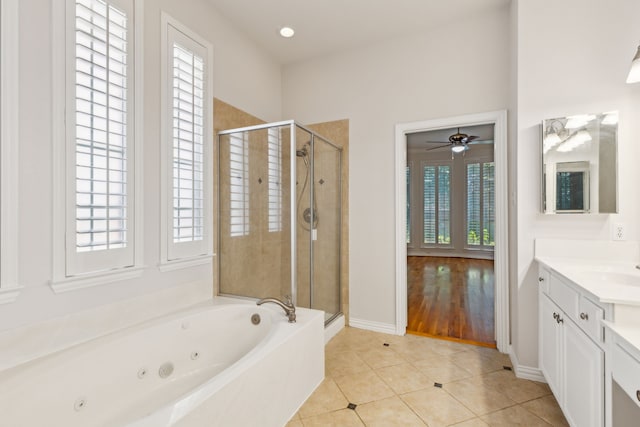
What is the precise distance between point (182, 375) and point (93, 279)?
0.79 meters

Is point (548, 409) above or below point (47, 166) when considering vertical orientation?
below

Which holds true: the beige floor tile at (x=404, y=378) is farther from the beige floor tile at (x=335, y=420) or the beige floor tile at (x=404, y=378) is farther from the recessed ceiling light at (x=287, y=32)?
the recessed ceiling light at (x=287, y=32)

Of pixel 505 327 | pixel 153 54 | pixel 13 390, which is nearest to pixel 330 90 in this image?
pixel 153 54

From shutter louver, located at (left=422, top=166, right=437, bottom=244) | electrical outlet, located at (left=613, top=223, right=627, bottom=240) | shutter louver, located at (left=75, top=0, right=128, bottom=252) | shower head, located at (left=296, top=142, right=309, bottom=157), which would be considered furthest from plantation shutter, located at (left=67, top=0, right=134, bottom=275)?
shutter louver, located at (left=422, top=166, right=437, bottom=244)

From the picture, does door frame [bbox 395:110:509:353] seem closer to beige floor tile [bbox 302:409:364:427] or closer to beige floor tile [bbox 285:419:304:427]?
beige floor tile [bbox 302:409:364:427]

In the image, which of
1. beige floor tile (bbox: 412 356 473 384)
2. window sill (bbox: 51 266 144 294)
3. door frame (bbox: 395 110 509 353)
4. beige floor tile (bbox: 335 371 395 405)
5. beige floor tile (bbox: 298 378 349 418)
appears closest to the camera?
window sill (bbox: 51 266 144 294)

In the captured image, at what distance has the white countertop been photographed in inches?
45.7

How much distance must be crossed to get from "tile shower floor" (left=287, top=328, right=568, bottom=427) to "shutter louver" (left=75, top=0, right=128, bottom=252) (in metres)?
1.54

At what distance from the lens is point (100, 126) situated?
1.68 m

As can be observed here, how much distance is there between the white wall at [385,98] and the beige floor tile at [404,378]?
677 mm

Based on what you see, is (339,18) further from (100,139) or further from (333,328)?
(333,328)

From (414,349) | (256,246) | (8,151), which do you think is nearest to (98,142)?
(8,151)

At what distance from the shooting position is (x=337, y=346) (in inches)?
104

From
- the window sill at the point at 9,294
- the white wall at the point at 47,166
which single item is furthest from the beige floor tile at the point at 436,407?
the window sill at the point at 9,294
